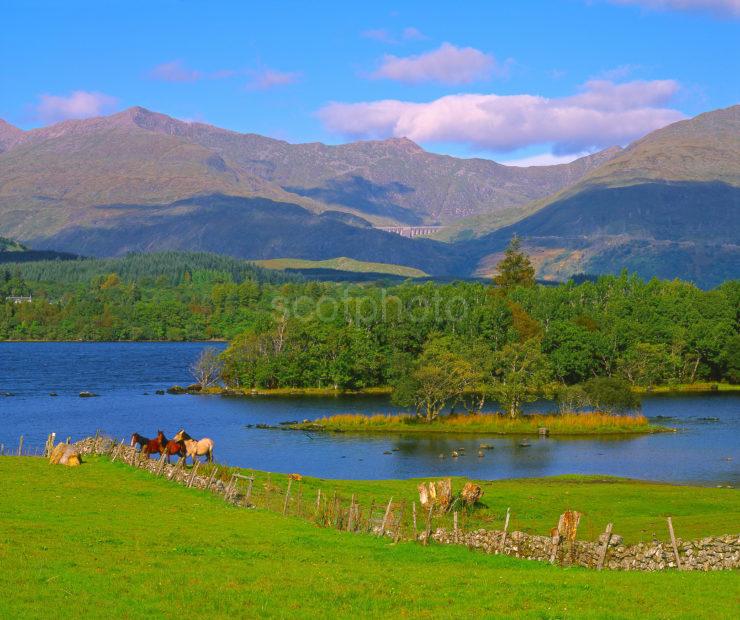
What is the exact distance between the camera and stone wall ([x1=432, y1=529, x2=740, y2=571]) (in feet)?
109

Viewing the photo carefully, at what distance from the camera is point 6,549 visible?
97.5 feet

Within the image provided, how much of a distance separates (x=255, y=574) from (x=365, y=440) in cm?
8068

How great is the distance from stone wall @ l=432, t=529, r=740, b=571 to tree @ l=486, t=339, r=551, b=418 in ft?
286

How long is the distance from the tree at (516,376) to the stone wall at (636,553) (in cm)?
8729

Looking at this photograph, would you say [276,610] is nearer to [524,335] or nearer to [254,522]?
[254,522]

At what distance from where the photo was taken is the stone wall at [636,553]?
3319 cm

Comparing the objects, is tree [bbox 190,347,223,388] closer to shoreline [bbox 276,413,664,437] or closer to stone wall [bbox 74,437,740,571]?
shoreline [bbox 276,413,664,437]

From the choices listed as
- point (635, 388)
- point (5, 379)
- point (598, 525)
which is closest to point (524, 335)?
point (635, 388)

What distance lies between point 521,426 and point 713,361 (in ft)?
240

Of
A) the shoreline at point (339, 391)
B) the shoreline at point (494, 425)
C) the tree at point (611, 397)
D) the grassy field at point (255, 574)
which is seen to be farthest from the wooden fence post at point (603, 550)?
the shoreline at point (339, 391)

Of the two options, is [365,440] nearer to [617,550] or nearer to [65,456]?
[65,456]

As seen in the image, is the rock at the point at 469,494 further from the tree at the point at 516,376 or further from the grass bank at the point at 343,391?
the grass bank at the point at 343,391

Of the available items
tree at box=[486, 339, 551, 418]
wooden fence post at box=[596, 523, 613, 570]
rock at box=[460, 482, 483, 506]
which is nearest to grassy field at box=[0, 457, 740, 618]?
wooden fence post at box=[596, 523, 613, 570]

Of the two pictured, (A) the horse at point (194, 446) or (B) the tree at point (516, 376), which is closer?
(A) the horse at point (194, 446)
